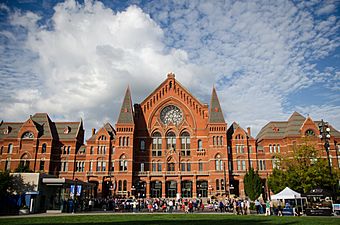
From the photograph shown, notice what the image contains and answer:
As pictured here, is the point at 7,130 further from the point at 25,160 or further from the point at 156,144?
the point at 156,144

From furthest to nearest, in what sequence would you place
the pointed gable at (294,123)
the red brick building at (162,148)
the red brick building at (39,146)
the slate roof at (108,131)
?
1. the slate roof at (108,131)
2. the pointed gable at (294,123)
3. the red brick building at (39,146)
4. the red brick building at (162,148)

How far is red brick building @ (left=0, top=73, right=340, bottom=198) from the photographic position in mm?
59906

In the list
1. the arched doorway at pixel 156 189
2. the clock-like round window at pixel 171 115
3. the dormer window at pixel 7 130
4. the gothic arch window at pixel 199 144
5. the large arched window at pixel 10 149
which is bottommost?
the arched doorway at pixel 156 189

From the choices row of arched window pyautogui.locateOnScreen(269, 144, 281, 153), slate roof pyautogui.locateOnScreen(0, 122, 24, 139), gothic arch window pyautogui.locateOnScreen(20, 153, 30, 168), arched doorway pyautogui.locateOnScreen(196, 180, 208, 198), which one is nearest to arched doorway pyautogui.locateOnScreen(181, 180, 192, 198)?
arched doorway pyautogui.locateOnScreen(196, 180, 208, 198)

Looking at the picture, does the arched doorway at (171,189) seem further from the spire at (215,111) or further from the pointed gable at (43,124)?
the pointed gable at (43,124)

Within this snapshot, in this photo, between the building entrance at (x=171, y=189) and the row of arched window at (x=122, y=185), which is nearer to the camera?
the row of arched window at (x=122, y=185)

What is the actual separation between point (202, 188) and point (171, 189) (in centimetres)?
663

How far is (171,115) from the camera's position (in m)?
65.7

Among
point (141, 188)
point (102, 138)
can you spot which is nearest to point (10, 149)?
point (102, 138)

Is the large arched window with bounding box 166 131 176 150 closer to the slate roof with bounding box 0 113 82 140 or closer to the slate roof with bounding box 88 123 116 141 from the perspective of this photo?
the slate roof with bounding box 88 123 116 141

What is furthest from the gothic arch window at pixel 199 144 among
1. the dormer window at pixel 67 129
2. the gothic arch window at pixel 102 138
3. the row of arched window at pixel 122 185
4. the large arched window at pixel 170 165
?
the dormer window at pixel 67 129

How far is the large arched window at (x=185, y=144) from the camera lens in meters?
63.3

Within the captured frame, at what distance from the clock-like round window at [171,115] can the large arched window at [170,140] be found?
8.51 feet

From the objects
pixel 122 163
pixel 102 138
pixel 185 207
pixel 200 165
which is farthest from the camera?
pixel 102 138
